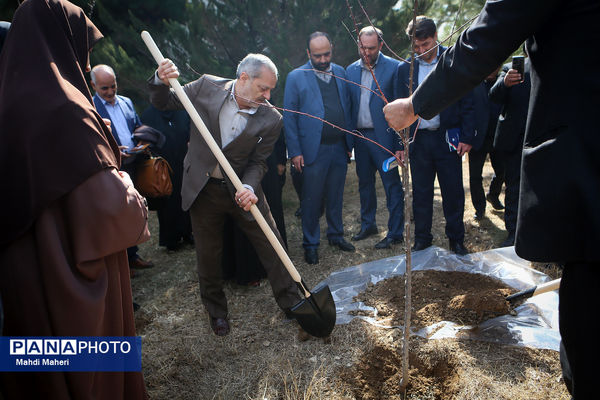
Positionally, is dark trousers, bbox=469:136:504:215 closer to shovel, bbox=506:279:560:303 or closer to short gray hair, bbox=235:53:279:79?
shovel, bbox=506:279:560:303

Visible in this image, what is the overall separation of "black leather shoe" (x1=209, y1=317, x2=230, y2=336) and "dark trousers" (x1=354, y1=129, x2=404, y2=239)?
2180mm

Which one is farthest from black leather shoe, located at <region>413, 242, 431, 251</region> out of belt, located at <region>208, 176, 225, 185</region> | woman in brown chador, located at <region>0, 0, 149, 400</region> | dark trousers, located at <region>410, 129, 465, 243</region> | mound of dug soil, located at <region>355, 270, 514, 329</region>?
woman in brown chador, located at <region>0, 0, 149, 400</region>

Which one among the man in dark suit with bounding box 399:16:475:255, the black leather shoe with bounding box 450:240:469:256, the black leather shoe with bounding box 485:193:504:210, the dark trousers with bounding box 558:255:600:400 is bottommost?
Result: the black leather shoe with bounding box 450:240:469:256

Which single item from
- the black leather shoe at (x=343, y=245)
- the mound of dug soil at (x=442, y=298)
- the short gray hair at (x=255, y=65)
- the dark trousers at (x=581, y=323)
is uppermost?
the short gray hair at (x=255, y=65)

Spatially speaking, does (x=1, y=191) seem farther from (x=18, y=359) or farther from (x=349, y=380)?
(x=349, y=380)

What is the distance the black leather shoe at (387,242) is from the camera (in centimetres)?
430

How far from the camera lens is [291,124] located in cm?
403

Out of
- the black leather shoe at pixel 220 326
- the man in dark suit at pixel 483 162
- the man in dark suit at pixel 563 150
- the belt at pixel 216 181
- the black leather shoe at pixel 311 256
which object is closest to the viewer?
the man in dark suit at pixel 563 150

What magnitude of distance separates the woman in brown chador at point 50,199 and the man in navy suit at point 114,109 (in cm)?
207

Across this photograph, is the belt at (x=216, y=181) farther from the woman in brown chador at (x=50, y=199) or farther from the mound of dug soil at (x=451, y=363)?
the mound of dug soil at (x=451, y=363)

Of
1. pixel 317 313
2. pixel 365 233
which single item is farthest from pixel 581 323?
pixel 365 233

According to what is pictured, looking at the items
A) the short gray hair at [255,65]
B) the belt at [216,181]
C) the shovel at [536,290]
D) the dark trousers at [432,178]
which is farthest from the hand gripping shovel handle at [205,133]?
the dark trousers at [432,178]

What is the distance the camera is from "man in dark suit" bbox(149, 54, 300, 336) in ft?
8.48

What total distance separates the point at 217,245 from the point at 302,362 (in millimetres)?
995
